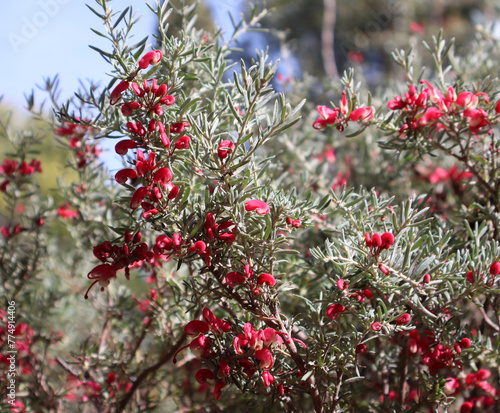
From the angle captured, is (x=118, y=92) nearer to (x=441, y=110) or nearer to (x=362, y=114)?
(x=362, y=114)

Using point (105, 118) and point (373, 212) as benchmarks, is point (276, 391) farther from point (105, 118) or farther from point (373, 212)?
point (105, 118)

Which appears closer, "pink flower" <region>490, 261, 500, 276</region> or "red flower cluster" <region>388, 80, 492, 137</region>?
"pink flower" <region>490, 261, 500, 276</region>

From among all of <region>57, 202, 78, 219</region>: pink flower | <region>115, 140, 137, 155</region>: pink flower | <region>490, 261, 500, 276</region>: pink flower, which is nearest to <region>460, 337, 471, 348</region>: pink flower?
<region>490, 261, 500, 276</region>: pink flower

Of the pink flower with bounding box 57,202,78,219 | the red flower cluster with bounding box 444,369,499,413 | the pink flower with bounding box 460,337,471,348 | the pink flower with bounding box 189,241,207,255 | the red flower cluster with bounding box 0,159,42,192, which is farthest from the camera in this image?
the pink flower with bounding box 57,202,78,219

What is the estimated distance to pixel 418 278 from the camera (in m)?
0.76

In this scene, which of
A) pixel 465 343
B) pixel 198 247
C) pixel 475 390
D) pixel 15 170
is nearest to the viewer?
pixel 198 247

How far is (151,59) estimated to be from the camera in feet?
2.28

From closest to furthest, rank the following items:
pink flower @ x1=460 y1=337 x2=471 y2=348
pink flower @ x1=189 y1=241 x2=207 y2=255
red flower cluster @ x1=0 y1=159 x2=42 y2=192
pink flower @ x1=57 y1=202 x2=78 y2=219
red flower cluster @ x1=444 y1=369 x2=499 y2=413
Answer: pink flower @ x1=189 y1=241 x2=207 y2=255
pink flower @ x1=460 y1=337 x2=471 y2=348
red flower cluster @ x1=444 y1=369 x2=499 y2=413
red flower cluster @ x1=0 y1=159 x2=42 y2=192
pink flower @ x1=57 y1=202 x2=78 y2=219

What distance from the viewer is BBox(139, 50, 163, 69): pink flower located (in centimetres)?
69

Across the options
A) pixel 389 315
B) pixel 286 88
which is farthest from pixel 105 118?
pixel 286 88

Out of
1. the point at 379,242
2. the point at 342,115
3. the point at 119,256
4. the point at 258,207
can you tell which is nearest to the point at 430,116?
the point at 342,115

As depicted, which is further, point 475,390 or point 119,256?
point 475,390

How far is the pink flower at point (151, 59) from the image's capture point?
693 mm

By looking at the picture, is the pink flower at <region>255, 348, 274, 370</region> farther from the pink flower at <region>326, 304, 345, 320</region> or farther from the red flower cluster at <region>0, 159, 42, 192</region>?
the red flower cluster at <region>0, 159, 42, 192</region>
